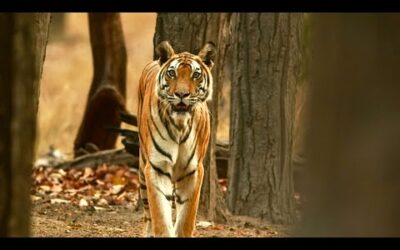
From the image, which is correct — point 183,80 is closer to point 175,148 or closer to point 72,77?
point 175,148

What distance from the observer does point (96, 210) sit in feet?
37.2

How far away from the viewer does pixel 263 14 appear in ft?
38.1

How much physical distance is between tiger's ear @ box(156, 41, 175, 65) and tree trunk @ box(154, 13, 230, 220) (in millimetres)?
768

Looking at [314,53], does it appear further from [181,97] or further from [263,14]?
[263,14]

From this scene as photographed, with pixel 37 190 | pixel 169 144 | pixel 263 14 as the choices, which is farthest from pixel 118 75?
pixel 169 144

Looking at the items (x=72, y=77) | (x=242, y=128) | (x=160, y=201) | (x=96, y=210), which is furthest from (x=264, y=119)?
(x=72, y=77)

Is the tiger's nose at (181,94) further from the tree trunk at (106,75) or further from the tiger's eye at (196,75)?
the tree trunk at (106,75)

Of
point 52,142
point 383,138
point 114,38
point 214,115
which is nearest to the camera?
point 383,138

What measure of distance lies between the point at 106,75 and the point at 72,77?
9.83 m

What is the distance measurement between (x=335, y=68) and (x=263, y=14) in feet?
24.1

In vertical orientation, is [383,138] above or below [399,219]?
above

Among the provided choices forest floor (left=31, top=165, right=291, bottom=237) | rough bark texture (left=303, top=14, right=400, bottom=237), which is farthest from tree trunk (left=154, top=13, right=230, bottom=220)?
rough bark texture (left=303, top=14, right=400, bottom=237)

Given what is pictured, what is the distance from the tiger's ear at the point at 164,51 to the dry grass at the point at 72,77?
9465 mm

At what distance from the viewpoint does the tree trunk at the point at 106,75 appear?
→ 55.0 ft
